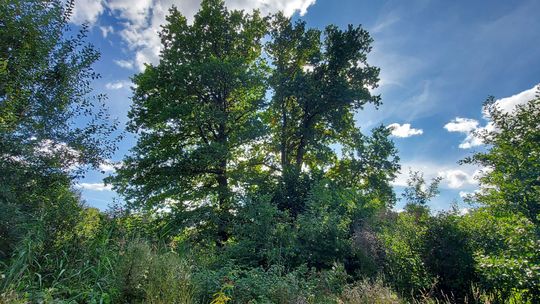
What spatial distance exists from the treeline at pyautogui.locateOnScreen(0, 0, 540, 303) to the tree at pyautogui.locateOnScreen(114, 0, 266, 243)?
75 millimetres

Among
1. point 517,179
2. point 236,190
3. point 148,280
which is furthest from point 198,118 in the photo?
point 517,179

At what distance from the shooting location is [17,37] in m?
6.58

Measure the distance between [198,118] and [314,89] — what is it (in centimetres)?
614

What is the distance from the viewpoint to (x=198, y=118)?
43.1ft

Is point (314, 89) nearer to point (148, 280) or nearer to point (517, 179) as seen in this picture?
point (517, 179)

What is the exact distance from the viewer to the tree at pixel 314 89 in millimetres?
15477

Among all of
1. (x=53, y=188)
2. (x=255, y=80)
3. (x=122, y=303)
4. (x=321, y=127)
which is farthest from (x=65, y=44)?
(x=321, y=127)

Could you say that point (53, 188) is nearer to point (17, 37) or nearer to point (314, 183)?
point (17, 37)

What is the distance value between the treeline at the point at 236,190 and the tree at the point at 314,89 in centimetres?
9

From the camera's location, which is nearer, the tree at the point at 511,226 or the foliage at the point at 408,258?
the tree at the point at 511,226

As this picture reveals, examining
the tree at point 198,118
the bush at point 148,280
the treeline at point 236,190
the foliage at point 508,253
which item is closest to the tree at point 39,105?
the treeline at point 236,190

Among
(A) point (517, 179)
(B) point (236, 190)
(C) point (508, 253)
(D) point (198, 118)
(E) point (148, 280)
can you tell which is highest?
(D) point (198, 118)

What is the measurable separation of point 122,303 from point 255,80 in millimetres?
11634

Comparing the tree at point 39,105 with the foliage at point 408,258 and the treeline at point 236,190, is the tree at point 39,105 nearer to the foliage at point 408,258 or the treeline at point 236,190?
the treeline at point 236,190
